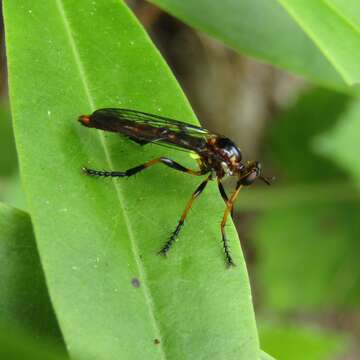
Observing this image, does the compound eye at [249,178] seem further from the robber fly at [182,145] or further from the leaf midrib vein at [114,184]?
the leaf midrib vein at [114,184]

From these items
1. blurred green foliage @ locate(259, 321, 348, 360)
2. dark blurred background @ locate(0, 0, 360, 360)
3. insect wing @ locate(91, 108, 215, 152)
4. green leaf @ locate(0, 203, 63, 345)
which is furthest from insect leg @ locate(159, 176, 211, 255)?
dark blurred background @ locate(0, 0, 360, 360)

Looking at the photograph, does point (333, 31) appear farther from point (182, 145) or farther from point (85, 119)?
point (85, 119)

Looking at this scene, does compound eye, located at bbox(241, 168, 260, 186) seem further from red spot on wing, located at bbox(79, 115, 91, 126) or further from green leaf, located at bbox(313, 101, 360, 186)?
green leaf, located at bbox(313, 101, 360, 186)

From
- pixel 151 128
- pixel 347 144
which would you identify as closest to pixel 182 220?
pixel 151 128

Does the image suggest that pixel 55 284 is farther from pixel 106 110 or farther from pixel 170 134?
pixel 170 134

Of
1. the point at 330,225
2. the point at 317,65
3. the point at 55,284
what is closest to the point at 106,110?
the point at 55,284

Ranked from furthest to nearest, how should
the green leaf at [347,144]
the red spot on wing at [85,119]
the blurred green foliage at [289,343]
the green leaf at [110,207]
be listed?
the green leaf at [347,144]
the blurred green foliage at [289,343]
the red spot on wing at [85,119]
the green leaf at [110,207]

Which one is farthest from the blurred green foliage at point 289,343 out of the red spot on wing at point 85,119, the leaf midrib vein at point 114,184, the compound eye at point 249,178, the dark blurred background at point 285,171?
the red spot on wing at point 85,119
